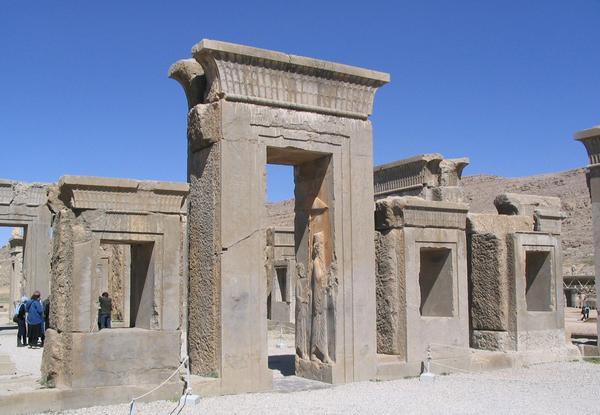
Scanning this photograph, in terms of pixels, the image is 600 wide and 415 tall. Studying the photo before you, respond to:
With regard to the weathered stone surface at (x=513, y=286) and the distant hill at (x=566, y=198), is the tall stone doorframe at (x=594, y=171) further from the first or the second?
the distant hill at (x=566, y=198)

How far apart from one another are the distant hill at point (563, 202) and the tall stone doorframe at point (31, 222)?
57.7ft

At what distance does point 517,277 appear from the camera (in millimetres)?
10297

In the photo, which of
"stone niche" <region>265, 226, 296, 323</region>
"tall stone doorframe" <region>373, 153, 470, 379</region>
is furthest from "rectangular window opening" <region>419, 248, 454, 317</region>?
"stone niche" <region>265, 226, 296, 323</region>

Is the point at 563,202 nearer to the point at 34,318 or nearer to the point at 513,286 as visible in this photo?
the point at 513,286

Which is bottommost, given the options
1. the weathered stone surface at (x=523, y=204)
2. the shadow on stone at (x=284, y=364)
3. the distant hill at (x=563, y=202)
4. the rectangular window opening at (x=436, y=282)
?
the shadow on stone at (x=284, y=364)

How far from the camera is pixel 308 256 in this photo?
8.80 meters

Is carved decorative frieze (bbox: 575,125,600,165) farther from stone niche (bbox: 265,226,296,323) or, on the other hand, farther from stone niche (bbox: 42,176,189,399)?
stone niche (bbox: 265,226,296,323)

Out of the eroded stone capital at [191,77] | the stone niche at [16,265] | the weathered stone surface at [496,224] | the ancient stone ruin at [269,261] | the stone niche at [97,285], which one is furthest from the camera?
the stone niche at [16,265]

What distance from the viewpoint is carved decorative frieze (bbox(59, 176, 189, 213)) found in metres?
6.84

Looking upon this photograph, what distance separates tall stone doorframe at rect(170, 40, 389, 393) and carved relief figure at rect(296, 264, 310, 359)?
0.05 feet

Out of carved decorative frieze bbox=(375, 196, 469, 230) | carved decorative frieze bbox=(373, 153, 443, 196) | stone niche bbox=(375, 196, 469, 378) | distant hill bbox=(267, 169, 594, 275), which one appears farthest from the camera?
distant hill bbox=(267, 169, 594, 275)

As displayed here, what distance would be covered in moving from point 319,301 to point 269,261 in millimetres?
828

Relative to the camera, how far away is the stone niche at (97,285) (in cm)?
676

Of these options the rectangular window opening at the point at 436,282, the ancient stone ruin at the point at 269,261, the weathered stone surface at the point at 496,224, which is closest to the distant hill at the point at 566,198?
the weathered stone surface at the point at 496,224
